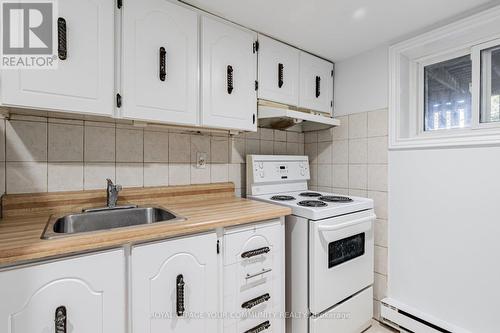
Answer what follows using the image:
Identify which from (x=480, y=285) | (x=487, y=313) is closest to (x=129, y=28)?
(x=480, y=285)

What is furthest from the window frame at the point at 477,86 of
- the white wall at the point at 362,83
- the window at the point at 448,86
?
the white wall at the point at 362,83

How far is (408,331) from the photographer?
5.60 feet

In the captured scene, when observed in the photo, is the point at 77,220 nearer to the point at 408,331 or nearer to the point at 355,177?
the point at 355,177

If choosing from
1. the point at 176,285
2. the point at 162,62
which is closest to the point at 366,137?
the point at 162,62

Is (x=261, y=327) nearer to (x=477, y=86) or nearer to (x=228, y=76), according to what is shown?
(x=228, y=76)

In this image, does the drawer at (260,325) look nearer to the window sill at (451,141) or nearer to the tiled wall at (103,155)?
the tiled wall at (103,155)

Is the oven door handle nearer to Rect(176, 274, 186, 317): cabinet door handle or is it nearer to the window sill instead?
the window sill

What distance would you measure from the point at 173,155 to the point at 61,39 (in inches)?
33.4

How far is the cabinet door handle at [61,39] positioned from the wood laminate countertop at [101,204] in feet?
2.37

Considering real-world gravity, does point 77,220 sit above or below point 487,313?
above

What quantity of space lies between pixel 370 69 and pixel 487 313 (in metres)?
1.80

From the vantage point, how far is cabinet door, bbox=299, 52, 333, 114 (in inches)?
79.7

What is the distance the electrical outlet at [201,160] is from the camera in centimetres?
181

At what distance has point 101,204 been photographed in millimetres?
1438
